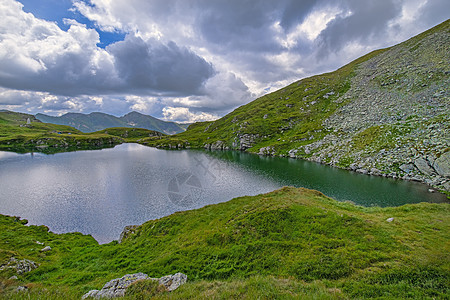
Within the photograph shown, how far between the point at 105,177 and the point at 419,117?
116183mm

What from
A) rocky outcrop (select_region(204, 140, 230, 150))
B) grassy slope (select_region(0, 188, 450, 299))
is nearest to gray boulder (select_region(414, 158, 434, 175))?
grassy slope (select_region(0, 188, 450, 299))

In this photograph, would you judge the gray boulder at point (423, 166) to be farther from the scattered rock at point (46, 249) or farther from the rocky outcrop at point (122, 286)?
the scattered rock at point (46, 249)

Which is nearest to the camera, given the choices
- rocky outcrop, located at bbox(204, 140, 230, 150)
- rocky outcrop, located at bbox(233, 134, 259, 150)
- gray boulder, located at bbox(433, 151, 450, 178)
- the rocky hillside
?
gray boulder, located at bbox(433, 151, 450, 178)

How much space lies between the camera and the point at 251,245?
1598 centimetres

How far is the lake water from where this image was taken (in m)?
36.5

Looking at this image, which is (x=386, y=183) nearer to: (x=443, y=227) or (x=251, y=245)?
(x=443, y=227)

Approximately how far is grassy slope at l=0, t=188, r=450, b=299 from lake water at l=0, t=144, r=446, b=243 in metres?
11.6

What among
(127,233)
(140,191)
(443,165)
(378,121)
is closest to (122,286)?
(127,233)

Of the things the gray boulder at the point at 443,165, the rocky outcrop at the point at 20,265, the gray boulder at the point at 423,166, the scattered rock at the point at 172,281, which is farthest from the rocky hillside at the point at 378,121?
the rocky outcrop at the point at 20,265

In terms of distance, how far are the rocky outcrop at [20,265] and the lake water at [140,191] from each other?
39.2 ft

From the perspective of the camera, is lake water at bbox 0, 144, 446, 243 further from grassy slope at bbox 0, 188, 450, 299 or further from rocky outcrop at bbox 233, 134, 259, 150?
rocky outcrop at bbox 233, 134, 259, 150

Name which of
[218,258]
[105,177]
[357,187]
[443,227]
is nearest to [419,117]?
[357,187]

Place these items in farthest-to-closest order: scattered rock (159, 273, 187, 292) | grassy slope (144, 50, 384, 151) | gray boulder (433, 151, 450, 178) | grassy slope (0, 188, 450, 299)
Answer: grassy slope (144, 50, 384, 151) → gray boulder (433, 151, 450, 178) → scattered rock (159, 273, 187, 292) → grassy slope (0, 188, 450, 299)

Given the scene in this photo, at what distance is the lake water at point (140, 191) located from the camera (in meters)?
36.5
